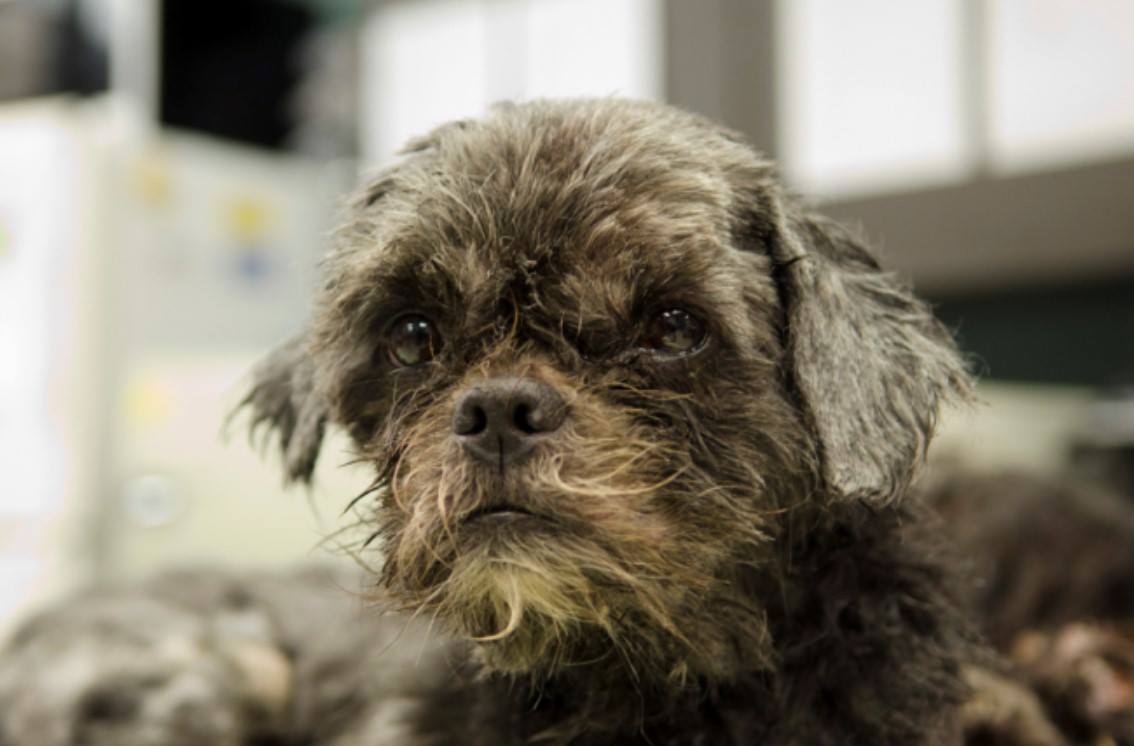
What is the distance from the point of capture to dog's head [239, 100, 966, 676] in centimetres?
130

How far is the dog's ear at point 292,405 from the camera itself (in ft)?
5.63

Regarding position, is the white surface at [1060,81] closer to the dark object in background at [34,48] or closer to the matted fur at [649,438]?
the matted fur at [649,438]

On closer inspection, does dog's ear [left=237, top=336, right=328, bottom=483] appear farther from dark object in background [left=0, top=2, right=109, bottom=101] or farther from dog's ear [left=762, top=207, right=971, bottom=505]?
dark object in background [left=0, top=2, right=109, bottom=101]

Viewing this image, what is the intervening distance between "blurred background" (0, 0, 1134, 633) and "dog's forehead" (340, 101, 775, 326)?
1761 mm

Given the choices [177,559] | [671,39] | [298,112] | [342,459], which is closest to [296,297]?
[298,112]

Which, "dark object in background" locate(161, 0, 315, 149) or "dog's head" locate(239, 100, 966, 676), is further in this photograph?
"dark object in background" locate(161, 0, 315, 149)

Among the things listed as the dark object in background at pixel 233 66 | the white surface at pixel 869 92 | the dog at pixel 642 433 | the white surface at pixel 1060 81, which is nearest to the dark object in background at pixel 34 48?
the dark object in background at pixel 233 66

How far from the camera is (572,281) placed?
138 centimetres

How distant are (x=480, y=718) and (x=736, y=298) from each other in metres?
0.66

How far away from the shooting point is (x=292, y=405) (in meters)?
1.79

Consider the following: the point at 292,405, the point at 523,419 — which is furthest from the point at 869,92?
the point at 523,419

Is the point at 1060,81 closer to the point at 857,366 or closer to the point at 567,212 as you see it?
the point at 857,366

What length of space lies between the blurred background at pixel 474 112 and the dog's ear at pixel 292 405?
4.22 ft

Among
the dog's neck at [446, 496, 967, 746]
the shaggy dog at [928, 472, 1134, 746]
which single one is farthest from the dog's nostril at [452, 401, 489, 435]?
the shaggy dog at [928, 472, 1134, 746]
